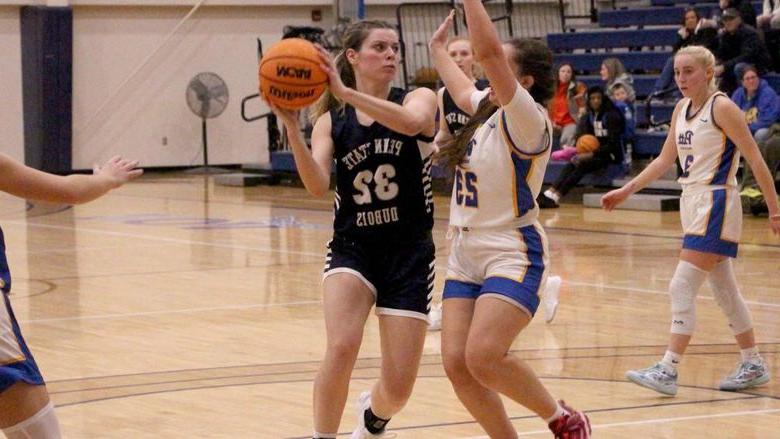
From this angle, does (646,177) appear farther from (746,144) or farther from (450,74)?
(450,74)

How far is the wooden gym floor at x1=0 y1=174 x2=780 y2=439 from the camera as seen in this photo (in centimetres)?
620

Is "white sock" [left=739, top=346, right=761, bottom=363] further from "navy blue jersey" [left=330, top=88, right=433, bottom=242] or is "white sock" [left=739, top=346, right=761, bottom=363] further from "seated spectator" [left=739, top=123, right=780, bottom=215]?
"seated spectator" [left=739, top=123, right=780, bottom=215]

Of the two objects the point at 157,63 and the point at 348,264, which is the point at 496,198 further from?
the point at 157,63

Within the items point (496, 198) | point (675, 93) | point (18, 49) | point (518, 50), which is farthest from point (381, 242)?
point (18, 49)

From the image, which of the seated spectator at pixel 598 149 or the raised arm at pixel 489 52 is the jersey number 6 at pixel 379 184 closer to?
the raised arm at pixel 489 52

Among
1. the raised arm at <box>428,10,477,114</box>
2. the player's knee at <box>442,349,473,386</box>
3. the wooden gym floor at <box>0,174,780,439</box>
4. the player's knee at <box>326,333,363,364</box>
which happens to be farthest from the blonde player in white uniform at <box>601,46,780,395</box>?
the player's knee at <box>326,333,363,364</box>

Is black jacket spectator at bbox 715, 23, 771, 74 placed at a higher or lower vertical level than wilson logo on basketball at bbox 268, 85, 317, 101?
higher

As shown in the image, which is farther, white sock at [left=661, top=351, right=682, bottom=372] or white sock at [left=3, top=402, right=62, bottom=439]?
white sock at [left=661, top=351, right=682, bottom=372]

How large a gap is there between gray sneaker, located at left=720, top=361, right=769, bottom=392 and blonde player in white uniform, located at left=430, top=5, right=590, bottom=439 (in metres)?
1.79

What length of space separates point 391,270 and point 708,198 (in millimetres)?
2311

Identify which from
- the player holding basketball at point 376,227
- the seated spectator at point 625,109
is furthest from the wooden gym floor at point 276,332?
the seated spectator at point 625,109

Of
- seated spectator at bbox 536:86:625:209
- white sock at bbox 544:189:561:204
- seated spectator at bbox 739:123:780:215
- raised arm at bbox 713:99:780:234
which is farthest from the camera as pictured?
seated spectator at bbox 536:86:625:209

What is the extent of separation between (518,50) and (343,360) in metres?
1.34

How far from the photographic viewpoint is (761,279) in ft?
34.5
